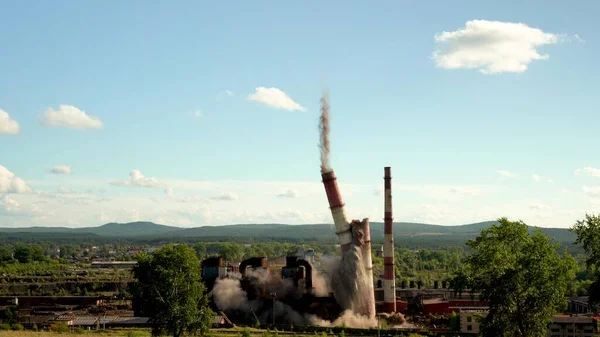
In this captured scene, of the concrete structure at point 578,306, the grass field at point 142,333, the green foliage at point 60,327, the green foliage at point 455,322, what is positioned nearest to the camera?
the grass field at point 142,333

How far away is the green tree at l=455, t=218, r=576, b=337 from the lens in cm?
4572

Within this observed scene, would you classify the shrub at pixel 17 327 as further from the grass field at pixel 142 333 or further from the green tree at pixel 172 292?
the green tree at pixel 172 292

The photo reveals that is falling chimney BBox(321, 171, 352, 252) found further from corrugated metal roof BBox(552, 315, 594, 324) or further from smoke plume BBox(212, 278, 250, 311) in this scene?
corrugated metal roof BBox(552, 315, 594, 324)

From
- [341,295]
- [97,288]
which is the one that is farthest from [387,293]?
[97,288]

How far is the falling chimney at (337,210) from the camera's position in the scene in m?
79.9

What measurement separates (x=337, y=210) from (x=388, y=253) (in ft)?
30.5

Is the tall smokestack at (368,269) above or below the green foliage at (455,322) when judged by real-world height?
above

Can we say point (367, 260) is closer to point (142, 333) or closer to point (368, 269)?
point (368, 269)

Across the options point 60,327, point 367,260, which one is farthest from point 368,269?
point 60,327

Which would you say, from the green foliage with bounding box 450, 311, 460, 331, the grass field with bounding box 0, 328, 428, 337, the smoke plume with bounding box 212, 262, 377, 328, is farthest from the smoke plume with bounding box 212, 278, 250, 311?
the green foliage with bounding box 450, 311, 460, 331

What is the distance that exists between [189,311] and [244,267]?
34.4 meters

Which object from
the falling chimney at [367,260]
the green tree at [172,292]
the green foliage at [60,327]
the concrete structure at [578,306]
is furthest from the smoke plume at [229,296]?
the concrete structure at [578,306]

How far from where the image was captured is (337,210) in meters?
80.1

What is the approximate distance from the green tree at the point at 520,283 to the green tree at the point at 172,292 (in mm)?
20713
